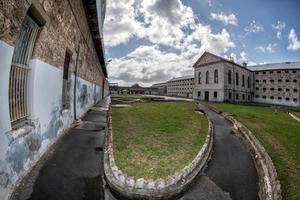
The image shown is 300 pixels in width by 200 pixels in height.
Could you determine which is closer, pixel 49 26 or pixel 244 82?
pixel 49 26

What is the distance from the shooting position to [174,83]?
86.4 metres

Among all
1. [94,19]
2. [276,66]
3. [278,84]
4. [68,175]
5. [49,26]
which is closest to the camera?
[68,175]

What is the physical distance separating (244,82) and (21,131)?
49200mm

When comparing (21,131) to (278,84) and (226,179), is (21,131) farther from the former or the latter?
(278,84)

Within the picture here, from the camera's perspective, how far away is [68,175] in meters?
4.03

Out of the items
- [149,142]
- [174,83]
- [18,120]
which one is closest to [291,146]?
[149,142]

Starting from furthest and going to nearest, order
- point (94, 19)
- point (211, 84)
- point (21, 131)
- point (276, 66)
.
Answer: point (276, 66), point (211, 84), point (94, 19), point (21, 131)

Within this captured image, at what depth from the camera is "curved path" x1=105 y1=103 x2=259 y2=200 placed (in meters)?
4.41

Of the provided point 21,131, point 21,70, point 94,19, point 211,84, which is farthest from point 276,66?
point 21,131

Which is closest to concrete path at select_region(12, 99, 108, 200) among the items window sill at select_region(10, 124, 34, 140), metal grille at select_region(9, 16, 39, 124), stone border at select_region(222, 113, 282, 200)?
window sill at select_region(10, 124, 34, 140)

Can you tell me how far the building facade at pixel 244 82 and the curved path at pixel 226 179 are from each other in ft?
106

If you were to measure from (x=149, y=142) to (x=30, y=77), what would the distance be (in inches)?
180

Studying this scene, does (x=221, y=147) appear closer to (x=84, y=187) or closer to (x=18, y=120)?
(x=84, y=187)

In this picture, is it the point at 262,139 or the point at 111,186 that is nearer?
the point at 111,186
